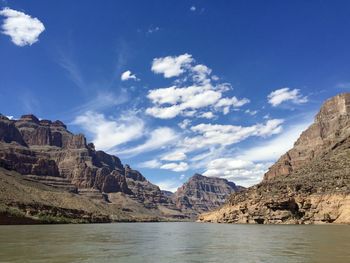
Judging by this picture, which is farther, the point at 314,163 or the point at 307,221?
the point at 314,163

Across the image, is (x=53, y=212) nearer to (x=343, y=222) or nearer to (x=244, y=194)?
(x=244, y=194)

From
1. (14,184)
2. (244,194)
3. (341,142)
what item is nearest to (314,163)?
(341,142)

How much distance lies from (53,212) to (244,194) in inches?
2901

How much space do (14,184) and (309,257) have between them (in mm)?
172202

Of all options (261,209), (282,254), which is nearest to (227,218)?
(261,209)

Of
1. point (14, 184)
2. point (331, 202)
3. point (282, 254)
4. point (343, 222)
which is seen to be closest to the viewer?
point (282, 254)

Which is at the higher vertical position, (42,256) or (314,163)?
(314,163)

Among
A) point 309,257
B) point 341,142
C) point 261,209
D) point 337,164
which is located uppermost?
point 341,142

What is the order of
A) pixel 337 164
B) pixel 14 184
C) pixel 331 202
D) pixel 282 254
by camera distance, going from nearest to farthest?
1. pixel 282 254
2. pixel 331 202
3. pixel 337 164
4. pixel 14 184

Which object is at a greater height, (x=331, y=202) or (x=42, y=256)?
(x=331, y=202)

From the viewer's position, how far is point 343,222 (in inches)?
4469

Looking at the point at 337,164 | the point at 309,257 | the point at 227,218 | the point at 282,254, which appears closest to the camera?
the point at 309,257

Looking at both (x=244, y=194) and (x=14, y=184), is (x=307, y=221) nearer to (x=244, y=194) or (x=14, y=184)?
(x=244, y=194)

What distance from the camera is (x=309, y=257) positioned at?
115 feet
